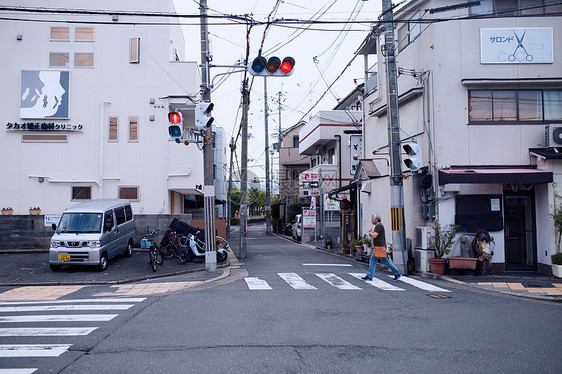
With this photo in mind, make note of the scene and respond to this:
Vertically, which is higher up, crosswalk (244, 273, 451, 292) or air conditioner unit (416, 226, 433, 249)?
air conditioner unit (416, 226, 433, 249)

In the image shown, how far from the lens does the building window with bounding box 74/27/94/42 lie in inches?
824

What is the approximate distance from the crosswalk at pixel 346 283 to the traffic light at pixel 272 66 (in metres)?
5.18

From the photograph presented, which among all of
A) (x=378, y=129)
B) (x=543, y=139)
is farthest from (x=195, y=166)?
(x=543, y=139)

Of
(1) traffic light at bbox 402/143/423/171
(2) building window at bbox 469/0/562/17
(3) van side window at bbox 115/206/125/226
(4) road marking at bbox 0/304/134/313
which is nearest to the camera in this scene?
(4) road marking at bbox 0/304/134/313

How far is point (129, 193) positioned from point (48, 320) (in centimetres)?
1364

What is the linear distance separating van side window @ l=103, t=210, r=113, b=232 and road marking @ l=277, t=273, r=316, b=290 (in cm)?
632

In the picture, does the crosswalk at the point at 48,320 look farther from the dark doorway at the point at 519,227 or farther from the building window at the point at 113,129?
the building window at the point at 113,129

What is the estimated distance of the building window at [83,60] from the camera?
20869 mm

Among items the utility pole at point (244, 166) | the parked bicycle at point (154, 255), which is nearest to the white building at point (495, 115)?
the utility pole at point (244, 166)

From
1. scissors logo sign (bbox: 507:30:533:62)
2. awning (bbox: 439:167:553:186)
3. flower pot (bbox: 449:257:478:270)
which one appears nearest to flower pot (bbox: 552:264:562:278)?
flower pot (bbox: 449:257:478:270)

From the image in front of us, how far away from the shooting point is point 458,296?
10062 mm

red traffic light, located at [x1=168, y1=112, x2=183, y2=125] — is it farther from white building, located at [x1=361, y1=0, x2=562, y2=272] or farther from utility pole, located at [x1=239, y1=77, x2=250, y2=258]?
white building, located at [x1=361, y1=0, x2=562, y2=272]

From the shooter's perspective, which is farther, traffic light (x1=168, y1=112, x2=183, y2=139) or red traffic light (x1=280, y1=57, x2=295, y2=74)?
traffic light (x1=168, y1=112, x2=183, y2=139)

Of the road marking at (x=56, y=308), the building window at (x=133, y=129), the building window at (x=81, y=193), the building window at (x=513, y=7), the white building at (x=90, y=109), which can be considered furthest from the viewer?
the building window at (x=133, y=129)
